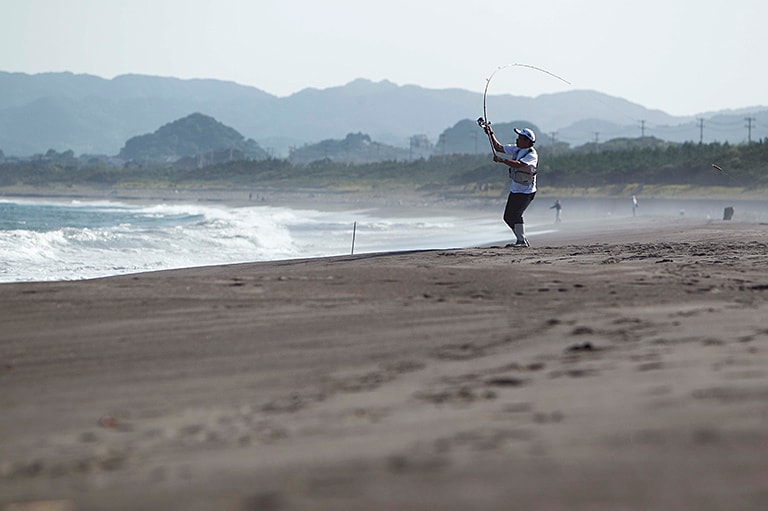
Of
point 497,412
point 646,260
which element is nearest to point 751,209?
point 646,260

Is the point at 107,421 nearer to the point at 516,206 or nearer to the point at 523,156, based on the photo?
the point at 523,156

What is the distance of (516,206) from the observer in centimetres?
1145

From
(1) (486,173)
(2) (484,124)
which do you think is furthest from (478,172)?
(2) (484,124)

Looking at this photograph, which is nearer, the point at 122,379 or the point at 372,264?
the point at 122,379

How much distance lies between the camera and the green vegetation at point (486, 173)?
182 ft

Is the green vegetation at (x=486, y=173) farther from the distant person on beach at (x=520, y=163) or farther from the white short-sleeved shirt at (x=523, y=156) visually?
the white short-sleeved shirt at (x=523, y=156)

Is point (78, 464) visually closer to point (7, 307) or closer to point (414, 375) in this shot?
point (414, 375)

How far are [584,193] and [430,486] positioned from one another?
190ft

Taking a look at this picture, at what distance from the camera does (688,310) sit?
19.0ft

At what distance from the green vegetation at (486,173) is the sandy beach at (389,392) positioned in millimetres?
28980

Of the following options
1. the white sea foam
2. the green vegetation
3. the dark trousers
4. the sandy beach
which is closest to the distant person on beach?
the dark trousers

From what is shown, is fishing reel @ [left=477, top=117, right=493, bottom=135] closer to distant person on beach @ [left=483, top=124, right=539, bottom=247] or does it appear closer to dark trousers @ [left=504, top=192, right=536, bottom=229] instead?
distant person on beach @ [left=483, top=124, right=539, bottom=247]

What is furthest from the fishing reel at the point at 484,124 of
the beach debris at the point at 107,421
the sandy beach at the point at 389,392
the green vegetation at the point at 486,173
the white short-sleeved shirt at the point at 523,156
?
the green vegetation at the point at 486,173

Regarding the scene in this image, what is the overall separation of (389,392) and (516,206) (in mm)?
7620
